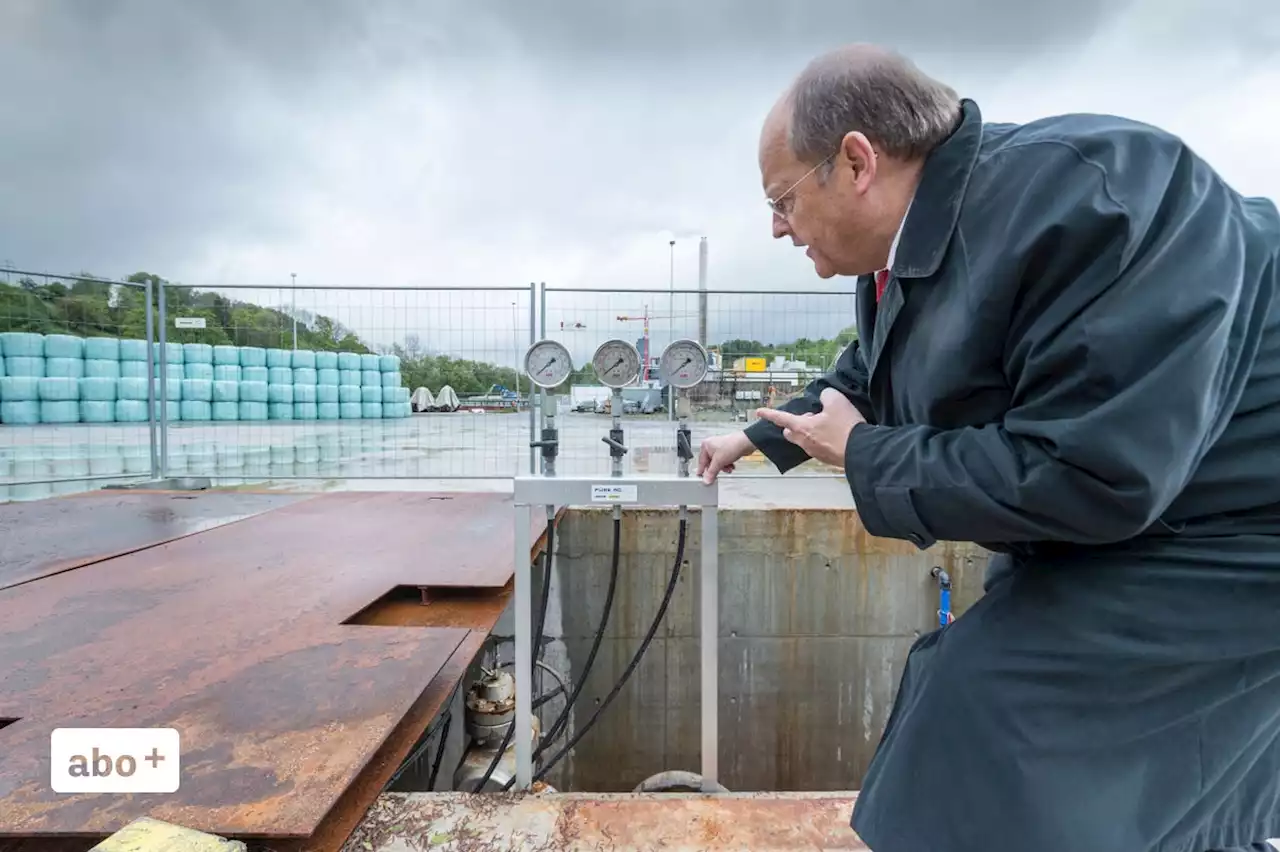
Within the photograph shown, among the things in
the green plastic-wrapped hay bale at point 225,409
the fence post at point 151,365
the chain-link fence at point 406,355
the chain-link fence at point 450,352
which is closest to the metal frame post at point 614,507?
the chain-link fence at point 450,352

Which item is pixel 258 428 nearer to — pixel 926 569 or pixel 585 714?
pixel 585 714

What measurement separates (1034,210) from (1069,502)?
13.2 inches

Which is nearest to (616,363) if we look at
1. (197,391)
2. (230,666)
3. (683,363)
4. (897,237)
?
(683,363)

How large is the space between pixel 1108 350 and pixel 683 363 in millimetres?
1201

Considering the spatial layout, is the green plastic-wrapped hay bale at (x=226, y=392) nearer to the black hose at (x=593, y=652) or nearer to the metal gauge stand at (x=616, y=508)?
the black hose at (x=593, y=652)

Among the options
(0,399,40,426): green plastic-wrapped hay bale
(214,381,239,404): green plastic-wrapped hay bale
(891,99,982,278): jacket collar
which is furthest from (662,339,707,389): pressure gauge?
(0,399,40,426): green plastic-wrapped hay bale

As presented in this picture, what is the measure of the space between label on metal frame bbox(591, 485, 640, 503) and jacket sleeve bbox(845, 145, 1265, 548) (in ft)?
2.86

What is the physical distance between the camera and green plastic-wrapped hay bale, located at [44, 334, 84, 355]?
9375mm

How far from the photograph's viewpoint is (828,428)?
0.98 metres

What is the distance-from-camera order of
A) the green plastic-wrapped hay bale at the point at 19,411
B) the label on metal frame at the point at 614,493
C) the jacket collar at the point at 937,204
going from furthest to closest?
the green plastic-wrapped hay bale at the point at 19,411 < the label on metal frame at the point at 614,493 < the jacket collar at the point at 937,204

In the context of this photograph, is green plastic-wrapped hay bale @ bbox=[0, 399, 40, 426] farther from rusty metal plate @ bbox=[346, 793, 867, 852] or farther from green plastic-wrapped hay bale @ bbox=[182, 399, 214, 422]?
rusty metal plate @ bbox=[346, 793, 867, 852]

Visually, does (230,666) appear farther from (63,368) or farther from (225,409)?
(63,368)

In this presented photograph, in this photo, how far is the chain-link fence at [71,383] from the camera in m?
4.59

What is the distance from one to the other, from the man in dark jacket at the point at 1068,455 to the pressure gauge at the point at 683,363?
0.83m
